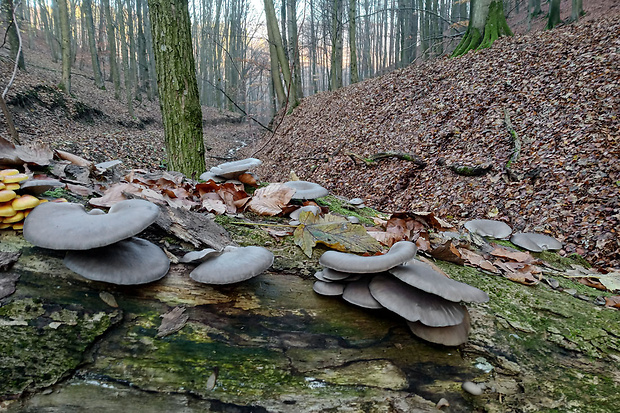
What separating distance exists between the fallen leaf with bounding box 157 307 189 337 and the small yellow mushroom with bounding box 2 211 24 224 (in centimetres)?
85

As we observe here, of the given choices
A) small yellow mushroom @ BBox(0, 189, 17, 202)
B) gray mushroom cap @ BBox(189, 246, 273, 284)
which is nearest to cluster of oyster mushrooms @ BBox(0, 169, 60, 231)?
small yellow mushroom @ BBox(0, 189, 17, 202)

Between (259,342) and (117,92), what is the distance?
25.4 meters

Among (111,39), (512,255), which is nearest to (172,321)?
(512,255)

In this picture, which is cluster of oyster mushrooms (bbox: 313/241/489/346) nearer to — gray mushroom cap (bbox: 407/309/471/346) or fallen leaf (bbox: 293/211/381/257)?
gray mushroom cap (bbox: 407/309/471/346)

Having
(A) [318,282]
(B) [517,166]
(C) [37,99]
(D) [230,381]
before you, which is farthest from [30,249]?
(C) [37,99]

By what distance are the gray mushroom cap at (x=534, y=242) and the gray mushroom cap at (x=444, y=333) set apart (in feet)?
8.20

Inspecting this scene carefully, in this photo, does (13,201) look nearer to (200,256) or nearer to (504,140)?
(200,256)

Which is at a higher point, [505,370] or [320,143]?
[320,143]

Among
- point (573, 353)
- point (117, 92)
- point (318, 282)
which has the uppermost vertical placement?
point (117, 92)

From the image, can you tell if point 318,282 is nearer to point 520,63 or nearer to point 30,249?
point 30,249

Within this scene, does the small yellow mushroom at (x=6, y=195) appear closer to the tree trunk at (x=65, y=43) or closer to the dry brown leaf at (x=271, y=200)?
the dry brown leaf at (x=271, y=200)

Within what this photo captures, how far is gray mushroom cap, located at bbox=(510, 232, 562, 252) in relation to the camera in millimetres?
3465

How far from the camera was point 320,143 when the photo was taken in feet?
36.6

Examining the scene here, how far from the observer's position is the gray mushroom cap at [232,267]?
4.76ft
